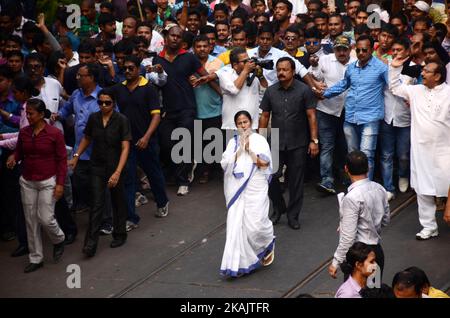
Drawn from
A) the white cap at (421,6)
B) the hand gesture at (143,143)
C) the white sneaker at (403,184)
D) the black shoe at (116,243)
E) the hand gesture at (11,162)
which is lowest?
the black shoe at (116,243)

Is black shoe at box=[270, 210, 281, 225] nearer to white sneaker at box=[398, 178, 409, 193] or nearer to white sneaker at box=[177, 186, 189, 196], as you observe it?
white sneaker at box=[177, 186, 189, 196]

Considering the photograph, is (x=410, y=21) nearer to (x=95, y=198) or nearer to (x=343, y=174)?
(x=343, y=174)

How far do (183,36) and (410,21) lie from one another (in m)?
3.37

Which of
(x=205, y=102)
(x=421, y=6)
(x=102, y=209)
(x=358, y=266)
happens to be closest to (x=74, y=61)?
(x=205, y=102)

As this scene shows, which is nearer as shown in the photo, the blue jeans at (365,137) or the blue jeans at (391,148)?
the blue jeans at (365,137)

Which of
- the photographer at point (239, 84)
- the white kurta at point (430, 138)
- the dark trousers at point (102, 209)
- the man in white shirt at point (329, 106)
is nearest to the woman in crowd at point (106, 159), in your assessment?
the dark trousers at point (102, 209)

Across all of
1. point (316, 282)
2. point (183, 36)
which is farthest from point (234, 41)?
point (316, 282)

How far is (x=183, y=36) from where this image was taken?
13133 millimetres

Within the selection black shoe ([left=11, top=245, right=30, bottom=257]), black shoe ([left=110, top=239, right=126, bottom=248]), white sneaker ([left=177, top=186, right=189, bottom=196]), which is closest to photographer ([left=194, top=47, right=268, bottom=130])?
white sneaker ([left=177, top=186, right=189, bottom=196])

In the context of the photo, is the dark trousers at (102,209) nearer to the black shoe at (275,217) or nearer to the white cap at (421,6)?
the black shoe at (275,217)

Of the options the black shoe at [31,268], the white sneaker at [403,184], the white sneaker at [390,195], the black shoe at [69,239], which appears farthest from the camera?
the white sneaker at [403,184]

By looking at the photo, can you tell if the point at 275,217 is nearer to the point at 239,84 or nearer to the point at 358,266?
the point at 239,84

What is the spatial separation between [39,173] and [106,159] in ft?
2.58

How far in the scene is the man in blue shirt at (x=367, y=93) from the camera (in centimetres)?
1192
